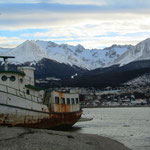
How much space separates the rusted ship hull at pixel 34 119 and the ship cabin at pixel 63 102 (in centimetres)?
62

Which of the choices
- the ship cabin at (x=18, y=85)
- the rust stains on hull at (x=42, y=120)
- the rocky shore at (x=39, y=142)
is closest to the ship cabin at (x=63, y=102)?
the rust stains on hull at (x=42, y=120)

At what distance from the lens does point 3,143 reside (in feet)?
79.5

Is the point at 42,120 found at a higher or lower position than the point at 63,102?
lower

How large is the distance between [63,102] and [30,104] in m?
8.16

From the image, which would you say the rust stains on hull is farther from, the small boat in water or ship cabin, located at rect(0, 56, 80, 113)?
ship cabin, located at rect(0, 56, 80, 113)

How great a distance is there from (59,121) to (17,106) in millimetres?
9291

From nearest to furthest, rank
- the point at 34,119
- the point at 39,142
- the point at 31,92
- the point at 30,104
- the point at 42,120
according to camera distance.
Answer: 1. the point at 39,142
2. the point at 30,104
3. the point at 34,119
4. the point at 42,120
5. the point at 31,92

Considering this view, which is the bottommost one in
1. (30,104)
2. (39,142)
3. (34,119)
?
(39,142)

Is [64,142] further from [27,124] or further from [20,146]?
[27,124]

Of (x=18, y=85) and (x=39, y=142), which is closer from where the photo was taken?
(x=39, y=142)

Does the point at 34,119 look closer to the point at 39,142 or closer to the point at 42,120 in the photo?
the point at 42,120

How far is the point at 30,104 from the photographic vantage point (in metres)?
36.4

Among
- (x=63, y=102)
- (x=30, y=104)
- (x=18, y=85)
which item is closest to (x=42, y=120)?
(x=30, y=104)

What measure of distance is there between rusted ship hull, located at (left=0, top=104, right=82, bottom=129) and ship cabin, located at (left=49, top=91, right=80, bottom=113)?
617 mm
